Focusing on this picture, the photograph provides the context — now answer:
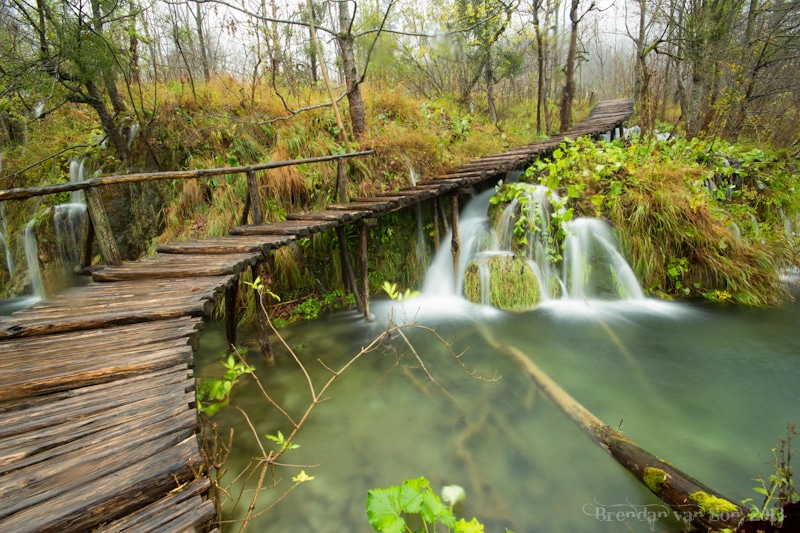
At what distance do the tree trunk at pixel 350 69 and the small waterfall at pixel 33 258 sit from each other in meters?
5.85

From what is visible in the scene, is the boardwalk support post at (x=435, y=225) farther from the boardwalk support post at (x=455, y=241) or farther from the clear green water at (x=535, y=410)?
the clear green water at (x=535, y=410)

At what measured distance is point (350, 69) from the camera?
6723mm

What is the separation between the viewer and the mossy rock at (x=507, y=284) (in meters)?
5.97

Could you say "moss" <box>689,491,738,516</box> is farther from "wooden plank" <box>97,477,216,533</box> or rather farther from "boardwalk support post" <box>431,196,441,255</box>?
"boardwalk support post" <box>431,196,441,255</box>

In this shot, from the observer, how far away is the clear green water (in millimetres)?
2805

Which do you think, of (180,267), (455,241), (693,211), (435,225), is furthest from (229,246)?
(693,211)

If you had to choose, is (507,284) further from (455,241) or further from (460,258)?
(455,241)

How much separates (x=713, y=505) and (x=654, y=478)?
0.50 m

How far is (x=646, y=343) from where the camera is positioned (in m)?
4.84

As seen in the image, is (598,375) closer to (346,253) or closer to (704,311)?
(704,311)

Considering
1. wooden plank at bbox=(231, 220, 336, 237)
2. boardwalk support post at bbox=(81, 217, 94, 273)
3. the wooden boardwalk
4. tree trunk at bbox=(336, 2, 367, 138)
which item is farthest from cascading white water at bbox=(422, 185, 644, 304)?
boardwalk support post at bbox=(81, 217, 94, 273)

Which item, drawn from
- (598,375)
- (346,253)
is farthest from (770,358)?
(346,253)

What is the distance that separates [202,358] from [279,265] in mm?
1748

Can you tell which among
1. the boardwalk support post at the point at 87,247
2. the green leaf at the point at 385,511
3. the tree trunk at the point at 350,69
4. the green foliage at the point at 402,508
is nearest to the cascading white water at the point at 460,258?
the tree trunk at the point at 350,69
